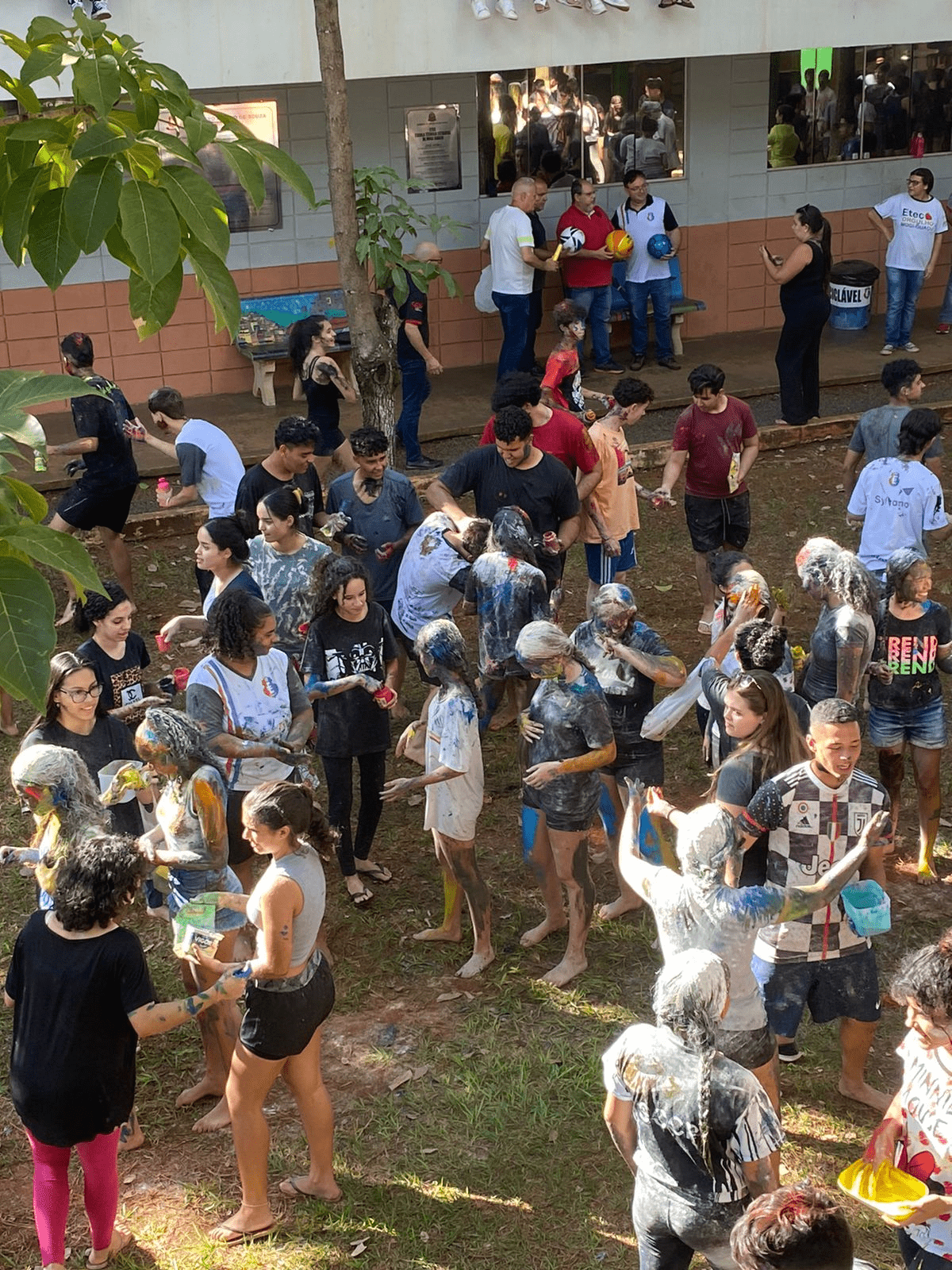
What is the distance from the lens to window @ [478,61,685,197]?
44.3 feet

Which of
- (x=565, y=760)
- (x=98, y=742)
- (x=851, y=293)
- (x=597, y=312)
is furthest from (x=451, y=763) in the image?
(x=851, y=293)

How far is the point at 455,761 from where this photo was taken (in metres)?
5.58

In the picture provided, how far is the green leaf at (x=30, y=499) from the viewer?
247 centimetres

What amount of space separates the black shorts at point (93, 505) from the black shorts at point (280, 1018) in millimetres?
4920

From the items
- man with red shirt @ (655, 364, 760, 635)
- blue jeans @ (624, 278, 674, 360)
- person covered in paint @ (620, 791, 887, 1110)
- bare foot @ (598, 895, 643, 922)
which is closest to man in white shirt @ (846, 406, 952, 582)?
man with red shirt @ (655, 364, 760, 635)

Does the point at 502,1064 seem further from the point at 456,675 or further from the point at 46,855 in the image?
the point at 46,855

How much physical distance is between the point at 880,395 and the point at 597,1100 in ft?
30.8

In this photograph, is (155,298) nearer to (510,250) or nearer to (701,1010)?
(701,1010)

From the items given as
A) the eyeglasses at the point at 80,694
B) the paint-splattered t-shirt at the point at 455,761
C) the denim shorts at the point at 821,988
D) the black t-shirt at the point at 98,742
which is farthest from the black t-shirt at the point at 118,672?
the denim shorts at the point at 821,988

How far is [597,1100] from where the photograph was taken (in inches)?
206

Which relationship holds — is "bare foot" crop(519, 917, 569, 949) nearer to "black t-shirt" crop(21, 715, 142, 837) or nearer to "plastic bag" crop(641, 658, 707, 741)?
"plastic bag" crop(641, 658, 707, 741)

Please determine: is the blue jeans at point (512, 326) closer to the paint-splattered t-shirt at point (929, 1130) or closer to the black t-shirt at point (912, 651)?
the black t-shirt at point (912, 651)

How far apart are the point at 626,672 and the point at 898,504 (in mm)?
2054

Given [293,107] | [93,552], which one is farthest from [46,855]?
[293,107]
